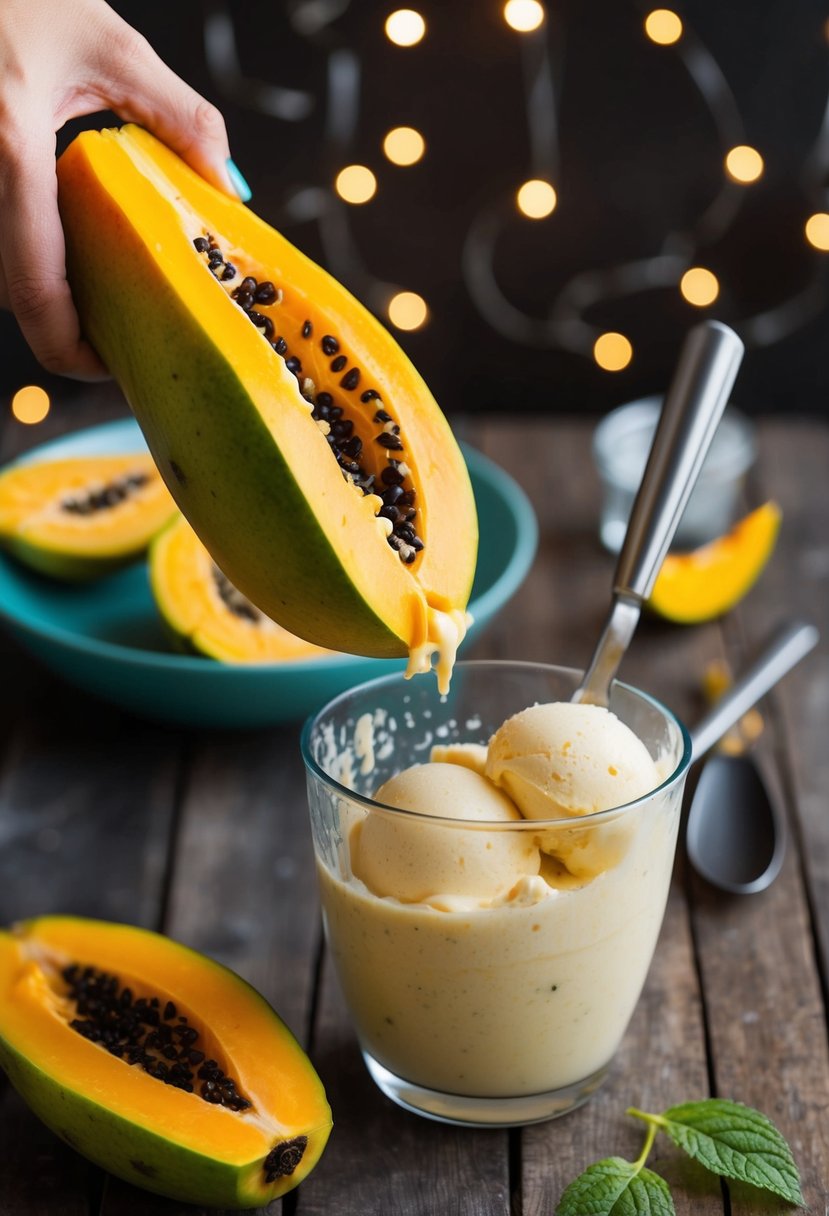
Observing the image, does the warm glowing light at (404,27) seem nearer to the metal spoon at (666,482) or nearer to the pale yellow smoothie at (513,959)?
the metal spoon at (666,482)

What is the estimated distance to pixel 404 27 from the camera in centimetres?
197

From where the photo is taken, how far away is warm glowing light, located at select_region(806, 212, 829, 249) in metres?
2.10

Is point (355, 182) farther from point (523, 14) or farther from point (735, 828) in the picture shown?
A: point (735, 828)

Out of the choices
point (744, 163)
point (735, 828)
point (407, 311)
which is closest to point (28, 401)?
point (407, 311)

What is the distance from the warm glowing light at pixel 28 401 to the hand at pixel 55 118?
50.8 inches

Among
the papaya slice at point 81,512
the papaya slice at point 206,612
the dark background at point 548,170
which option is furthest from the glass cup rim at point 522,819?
the dark background at point 548,170

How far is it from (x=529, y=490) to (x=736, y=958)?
2.99 ft

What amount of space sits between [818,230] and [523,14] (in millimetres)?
548

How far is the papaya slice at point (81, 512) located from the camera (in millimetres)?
1486

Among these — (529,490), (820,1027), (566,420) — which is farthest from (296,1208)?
(566,420)

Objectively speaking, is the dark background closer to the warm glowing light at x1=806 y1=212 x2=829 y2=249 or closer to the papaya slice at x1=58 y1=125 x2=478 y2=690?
the warm glowing light at x1=806 y1=212 x2=829 y2=249

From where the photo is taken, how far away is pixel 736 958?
112 centimetres

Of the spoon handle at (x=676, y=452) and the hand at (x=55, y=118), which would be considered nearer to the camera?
the hand at (x=55, y=118)

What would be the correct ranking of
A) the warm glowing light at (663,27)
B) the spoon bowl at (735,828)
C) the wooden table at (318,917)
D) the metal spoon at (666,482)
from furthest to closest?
1. the warm glowing light at (663,27)
2. the spoon bowl at (735,828)
3. the metal spoon at (666,482)
4. the wooden table at (318,917)
